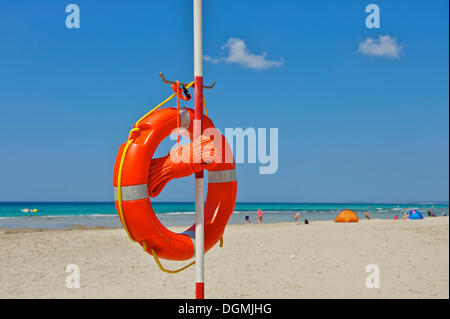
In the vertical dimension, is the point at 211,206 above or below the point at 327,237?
above

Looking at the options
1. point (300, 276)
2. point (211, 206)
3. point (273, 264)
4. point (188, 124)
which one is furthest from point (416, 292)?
point (188, 124)

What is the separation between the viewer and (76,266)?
7.61 meters

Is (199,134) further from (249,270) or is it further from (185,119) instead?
(249,270)

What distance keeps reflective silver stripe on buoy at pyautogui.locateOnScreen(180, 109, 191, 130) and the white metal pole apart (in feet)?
0.50

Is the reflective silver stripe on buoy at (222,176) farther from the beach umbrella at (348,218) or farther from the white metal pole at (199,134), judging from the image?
the beach umbrella at (348,218)

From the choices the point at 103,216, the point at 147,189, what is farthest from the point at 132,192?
the point at 103,216

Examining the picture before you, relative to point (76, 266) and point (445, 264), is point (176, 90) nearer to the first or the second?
point (76, 266)

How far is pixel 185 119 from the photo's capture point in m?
3.54

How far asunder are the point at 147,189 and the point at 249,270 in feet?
14.5

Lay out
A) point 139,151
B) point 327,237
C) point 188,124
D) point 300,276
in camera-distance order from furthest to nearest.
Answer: point 327,237
point 300,276
point 188,124
point 139,151

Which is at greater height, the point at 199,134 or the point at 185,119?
the point at 185,119

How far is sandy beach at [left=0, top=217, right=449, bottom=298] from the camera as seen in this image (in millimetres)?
6096

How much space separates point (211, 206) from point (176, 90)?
1049mm

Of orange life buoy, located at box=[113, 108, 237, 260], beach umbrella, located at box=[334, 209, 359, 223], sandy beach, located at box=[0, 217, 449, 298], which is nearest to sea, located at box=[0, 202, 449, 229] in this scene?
beach umbrella, located at box=[334, 209, 359, 223]
